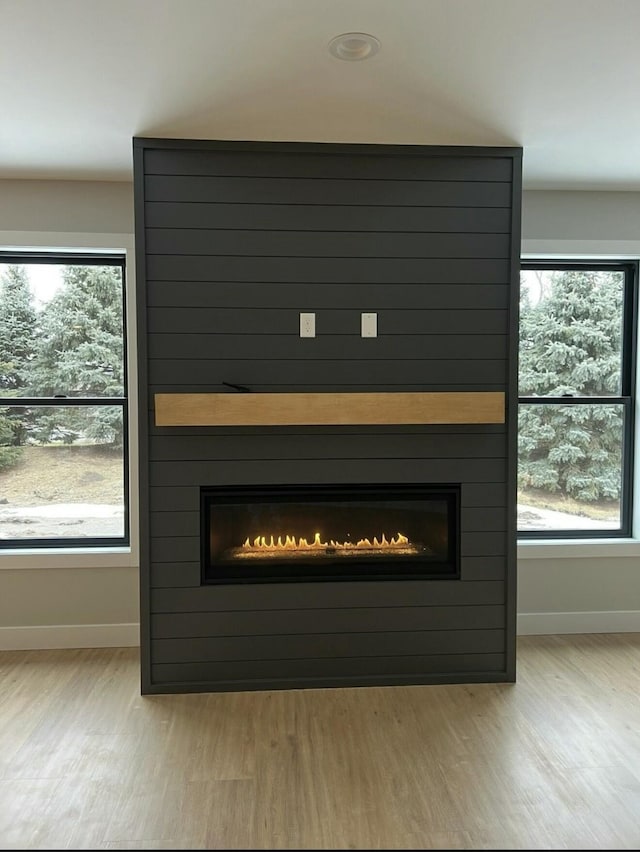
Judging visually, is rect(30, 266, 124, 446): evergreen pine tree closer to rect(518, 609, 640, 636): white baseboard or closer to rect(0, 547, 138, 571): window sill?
rect(0, 547, 138, 571): window sill

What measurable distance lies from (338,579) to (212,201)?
1.92 meters

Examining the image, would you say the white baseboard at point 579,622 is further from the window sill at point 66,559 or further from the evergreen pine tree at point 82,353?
the evergreen pine tree at point 82,353

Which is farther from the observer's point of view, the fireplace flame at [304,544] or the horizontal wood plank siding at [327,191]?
the fireplace flame at [304,544]

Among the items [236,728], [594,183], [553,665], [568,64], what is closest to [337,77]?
[568,64]

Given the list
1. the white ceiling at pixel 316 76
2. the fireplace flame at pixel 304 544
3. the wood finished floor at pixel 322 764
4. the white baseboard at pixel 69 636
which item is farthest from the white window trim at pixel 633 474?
the white baseboard at pixel 69 636

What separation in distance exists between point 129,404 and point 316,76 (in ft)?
6.68

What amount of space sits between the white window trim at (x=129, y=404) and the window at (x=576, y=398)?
7.64 feet

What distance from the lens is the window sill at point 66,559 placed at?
141 inches

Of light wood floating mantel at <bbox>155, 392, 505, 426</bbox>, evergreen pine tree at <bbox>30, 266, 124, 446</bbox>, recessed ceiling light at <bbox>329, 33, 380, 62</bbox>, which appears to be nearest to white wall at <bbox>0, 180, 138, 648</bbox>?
evergreen pine tree at <bbox>30, 266, 124, 446</bbox>

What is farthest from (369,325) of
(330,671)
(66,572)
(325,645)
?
(66,572)

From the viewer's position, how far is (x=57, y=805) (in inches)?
87.4

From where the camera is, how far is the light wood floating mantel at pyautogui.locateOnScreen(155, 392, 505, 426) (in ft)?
9.52

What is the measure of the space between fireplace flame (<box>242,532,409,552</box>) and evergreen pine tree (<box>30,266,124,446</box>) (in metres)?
1.17

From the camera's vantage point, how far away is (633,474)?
157 inches
